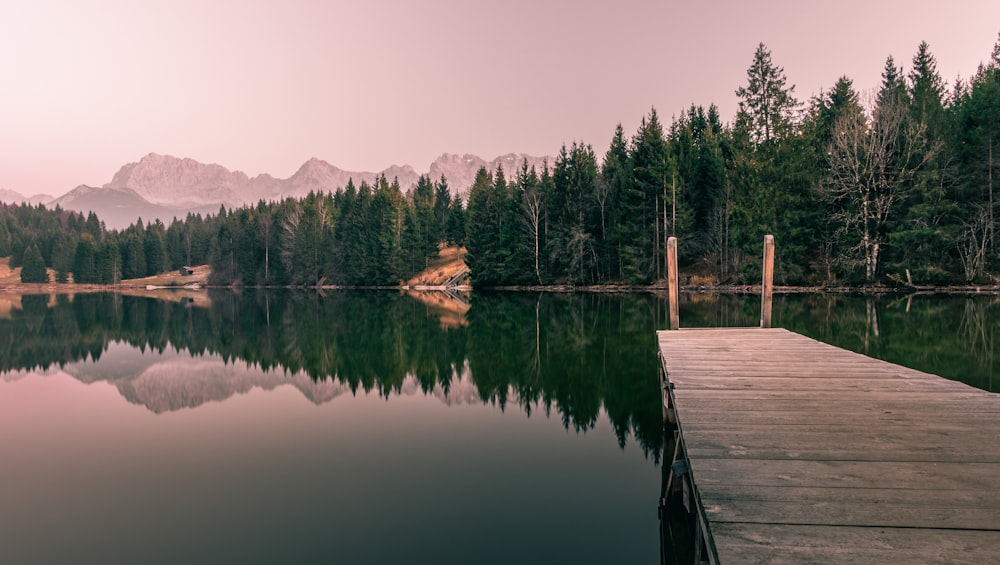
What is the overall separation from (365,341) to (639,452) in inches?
810

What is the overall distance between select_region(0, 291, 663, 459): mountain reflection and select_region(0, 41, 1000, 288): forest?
19.5 metres

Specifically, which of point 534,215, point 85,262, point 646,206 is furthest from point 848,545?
point 85,262

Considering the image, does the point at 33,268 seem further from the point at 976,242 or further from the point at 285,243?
the point at 976,242

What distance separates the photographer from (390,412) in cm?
1520

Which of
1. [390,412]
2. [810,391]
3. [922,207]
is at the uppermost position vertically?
[922,207]

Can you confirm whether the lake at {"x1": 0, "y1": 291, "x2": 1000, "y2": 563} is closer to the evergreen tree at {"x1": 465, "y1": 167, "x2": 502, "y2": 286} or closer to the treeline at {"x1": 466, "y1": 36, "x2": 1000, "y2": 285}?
the treeline at {"x1": 466, "y1": 36, "x2": 1000, "y2": 285}

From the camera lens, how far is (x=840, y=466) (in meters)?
4.95

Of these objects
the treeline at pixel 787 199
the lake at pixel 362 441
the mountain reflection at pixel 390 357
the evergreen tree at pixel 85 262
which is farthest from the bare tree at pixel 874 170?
the evergreen tree at pixel 85 262

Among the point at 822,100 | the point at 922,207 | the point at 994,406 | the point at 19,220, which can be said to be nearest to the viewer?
the point at 994,406

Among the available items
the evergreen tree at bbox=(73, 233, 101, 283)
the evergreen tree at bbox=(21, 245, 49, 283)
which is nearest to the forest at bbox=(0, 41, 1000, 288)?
the evergreen tree at bbox=(73, 233, 101, 283)

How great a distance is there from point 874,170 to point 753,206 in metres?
10.5

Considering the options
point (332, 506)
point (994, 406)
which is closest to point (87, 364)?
point (332, 506)

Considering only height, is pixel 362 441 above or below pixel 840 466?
below

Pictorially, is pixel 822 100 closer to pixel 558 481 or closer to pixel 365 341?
pixel 365 341
